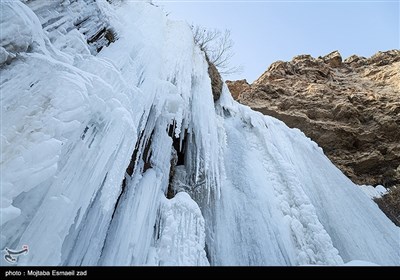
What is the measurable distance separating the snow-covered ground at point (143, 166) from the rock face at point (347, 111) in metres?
2.96

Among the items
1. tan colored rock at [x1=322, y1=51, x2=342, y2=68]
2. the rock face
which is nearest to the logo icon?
the rock face

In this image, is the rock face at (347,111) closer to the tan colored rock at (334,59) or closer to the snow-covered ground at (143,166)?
the tan colored rock at (334,59)

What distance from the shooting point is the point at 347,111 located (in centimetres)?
830

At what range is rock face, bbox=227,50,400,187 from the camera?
7.82 m

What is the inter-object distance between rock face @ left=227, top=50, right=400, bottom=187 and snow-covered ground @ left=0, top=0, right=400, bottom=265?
2956 millimetres

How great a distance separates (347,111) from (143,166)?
715 cm

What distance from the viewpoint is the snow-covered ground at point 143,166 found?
5.09ft

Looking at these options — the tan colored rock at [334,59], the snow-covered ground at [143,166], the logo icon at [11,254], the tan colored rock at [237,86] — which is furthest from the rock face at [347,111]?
the logo icon at [11,254]

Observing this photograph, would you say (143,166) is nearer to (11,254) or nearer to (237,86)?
(11,254)

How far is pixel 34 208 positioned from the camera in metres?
1.47

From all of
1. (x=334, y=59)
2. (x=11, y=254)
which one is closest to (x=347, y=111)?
(x=334, y=59)
